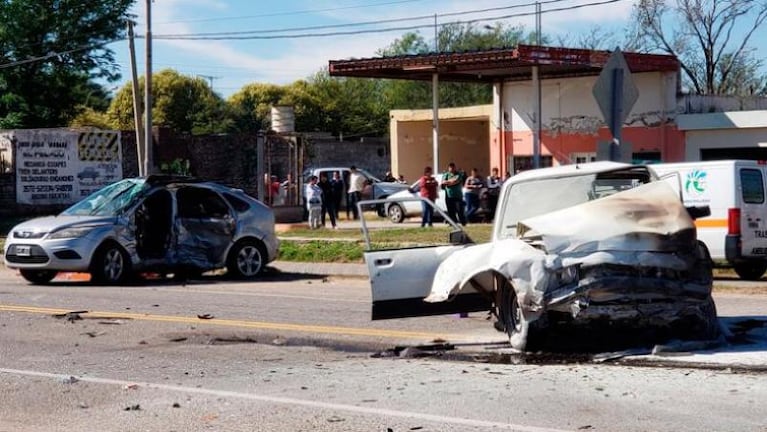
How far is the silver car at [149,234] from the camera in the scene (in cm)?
1792

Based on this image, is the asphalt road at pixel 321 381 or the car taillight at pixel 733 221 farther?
the car taillight at pixel 733 221

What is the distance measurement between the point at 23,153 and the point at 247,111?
1875 inches

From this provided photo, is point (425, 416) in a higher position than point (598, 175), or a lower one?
lower

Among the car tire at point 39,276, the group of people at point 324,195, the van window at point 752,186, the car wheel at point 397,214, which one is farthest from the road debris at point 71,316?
the car wheel at point 397,214

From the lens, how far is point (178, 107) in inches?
3268

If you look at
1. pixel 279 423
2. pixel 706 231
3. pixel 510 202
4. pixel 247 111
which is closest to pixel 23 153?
pixel 706 231

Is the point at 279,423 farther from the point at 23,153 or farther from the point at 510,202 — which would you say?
the point at 23,153

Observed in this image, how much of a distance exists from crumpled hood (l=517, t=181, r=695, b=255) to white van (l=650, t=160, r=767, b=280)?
8.32 metres

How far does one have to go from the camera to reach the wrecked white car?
9.17m

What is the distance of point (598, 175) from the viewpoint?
10758mm

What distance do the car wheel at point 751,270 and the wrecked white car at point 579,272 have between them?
858 cm

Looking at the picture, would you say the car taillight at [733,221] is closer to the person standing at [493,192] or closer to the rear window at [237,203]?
the rear window at [237,203]

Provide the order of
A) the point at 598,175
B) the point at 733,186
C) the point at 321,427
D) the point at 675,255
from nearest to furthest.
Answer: the point at 321,427 → the point at 675,255 → the point at 598,175 → the point at 733,186

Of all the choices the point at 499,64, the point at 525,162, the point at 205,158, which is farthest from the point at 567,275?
the point at 205,158
